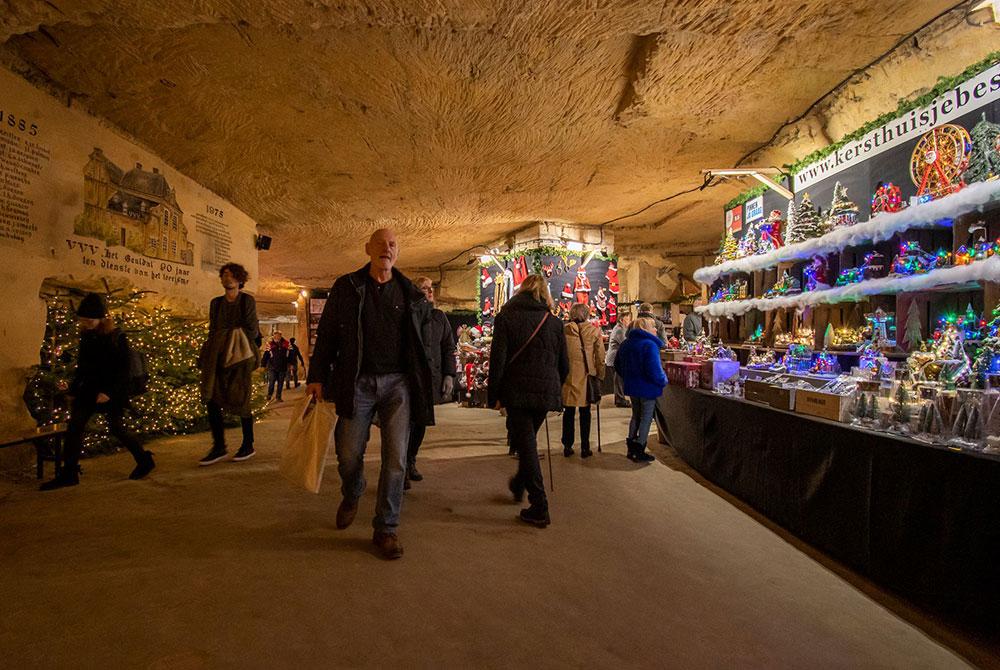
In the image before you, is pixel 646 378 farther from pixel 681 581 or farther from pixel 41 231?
pixel 41 231

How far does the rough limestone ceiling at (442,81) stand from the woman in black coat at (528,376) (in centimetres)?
247

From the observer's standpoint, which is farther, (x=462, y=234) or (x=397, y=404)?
(x=462, y=234)

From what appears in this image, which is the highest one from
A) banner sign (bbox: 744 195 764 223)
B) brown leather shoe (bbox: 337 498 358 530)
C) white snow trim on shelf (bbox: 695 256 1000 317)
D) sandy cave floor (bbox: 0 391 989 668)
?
banner sign (bbox: 744 195 764 223)

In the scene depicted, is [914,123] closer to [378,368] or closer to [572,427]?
[572,427]

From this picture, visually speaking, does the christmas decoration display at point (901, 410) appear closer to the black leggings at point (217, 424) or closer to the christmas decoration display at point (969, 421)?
the christmas decoration display at point (969, 421)

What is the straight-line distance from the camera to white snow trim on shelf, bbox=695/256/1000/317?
3.28 m

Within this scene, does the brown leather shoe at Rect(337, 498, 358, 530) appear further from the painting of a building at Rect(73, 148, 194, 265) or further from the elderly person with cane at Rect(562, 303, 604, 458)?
the painting of a building at Rect(73, 148, 194, 265)

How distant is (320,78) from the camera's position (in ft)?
16.5

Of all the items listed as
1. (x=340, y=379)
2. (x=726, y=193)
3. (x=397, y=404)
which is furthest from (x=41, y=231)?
(x=726, y=193)

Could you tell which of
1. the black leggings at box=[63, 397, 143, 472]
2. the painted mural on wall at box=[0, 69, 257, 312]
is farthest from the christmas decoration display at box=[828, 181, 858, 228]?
the painted mural on wall at box=[0, 69, 257, 312]

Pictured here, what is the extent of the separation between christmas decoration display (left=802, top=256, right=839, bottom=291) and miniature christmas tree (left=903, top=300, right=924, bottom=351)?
1.08m

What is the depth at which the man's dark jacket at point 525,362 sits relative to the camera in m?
3.45

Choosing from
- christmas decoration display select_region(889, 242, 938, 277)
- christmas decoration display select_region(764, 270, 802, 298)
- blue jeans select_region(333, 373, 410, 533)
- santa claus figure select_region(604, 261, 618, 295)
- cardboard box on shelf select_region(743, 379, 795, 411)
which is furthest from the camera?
santa claus figure select_region(604, 261, 618, 295)

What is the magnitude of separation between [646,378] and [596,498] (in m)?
1.70
